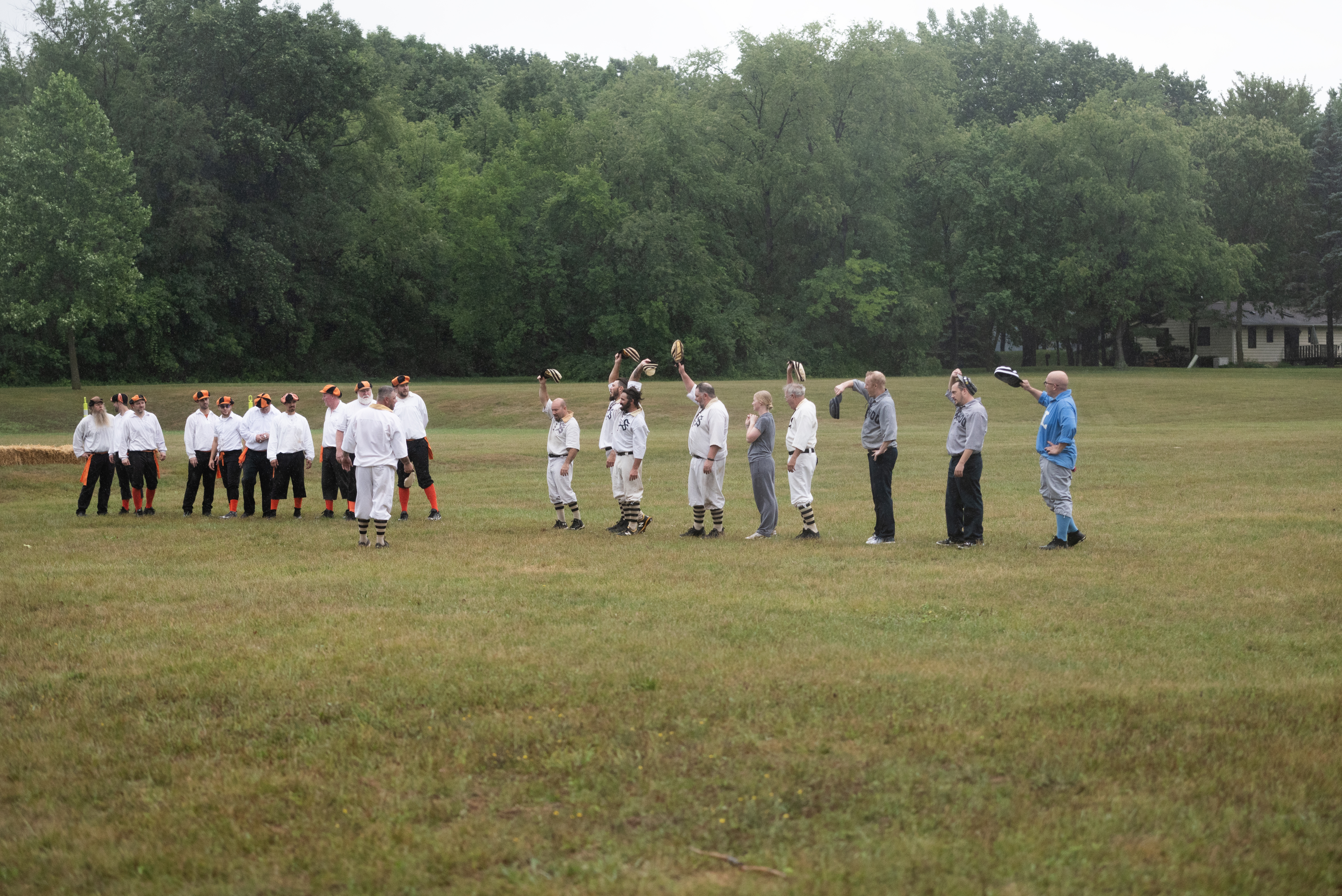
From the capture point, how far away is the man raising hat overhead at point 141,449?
1792cm

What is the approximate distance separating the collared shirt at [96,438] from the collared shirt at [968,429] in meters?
12.9

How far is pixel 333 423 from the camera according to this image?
56.3 ft

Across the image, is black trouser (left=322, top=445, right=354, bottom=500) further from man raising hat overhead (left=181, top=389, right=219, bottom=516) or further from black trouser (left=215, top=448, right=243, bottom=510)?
man raising hat overhead (left=181, top=389, right=219, bottom=516)

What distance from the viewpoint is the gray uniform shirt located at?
46.7 ft

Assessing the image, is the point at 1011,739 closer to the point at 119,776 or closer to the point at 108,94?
the point at 119,776

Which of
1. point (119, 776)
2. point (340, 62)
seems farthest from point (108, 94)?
point (119, 776)

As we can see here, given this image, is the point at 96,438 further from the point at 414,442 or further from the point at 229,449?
the point at 414,442

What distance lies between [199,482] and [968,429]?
40.4 feet

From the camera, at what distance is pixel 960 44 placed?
284 ft

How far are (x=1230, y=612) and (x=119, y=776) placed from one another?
8.23 metres

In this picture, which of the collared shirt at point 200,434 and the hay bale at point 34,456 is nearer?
the collared shirt at point 200,434

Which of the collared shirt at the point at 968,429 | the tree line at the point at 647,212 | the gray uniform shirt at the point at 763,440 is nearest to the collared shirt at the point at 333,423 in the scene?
the gray uniform shirt at the point at 763,440

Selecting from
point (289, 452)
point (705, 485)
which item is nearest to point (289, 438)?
point (289, 452)

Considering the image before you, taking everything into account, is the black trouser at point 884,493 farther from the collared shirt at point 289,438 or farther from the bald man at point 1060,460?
the collared shirt at point 289,438
